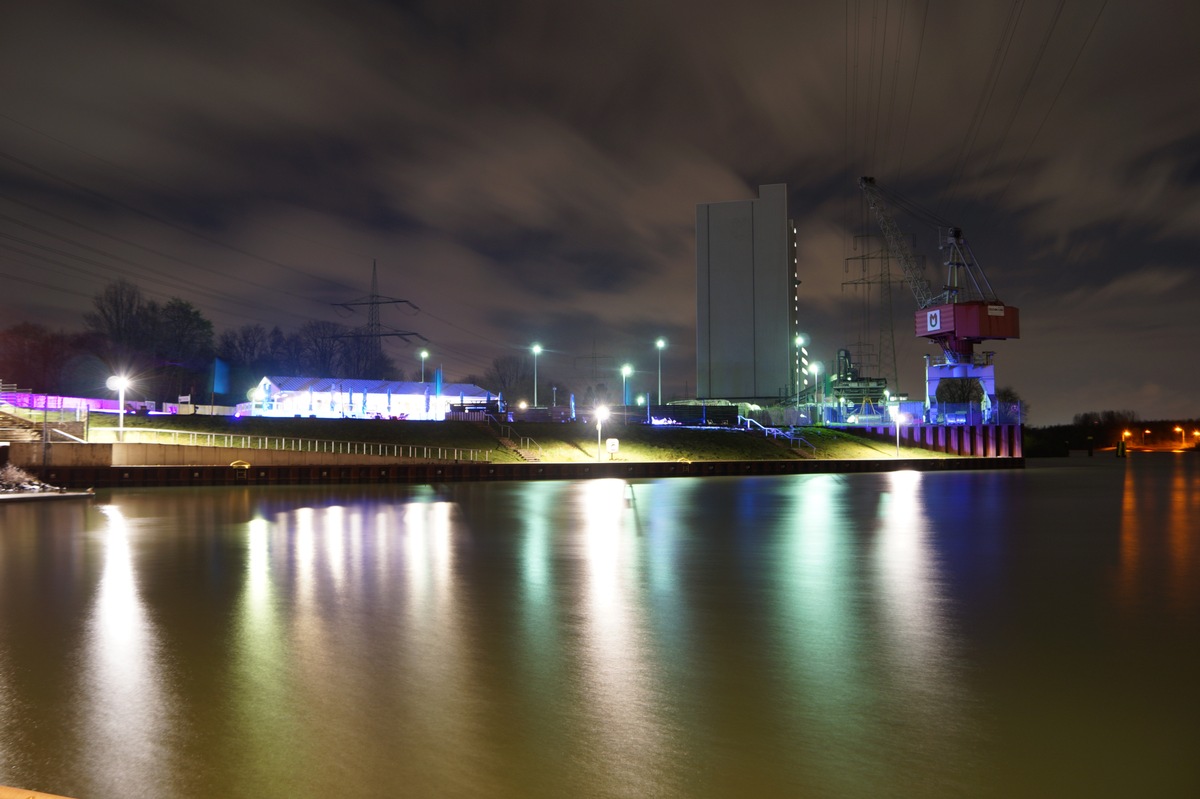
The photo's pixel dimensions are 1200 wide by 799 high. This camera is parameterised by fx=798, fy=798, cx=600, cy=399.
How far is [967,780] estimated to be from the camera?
5262 millimetres

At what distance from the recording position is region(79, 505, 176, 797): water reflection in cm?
540

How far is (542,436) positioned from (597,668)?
53.1 meters

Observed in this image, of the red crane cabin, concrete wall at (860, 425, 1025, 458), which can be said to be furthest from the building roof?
the red crane cabin

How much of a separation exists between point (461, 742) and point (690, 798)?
6.05 feet

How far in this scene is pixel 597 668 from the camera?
7871 mm

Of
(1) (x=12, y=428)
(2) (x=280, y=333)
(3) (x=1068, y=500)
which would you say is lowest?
(3) (x=1068, y=500)

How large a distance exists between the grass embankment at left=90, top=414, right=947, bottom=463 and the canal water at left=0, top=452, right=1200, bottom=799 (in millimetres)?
36822

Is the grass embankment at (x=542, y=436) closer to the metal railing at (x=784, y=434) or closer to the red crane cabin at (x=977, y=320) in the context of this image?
the metal railing at (x=784, y=434)

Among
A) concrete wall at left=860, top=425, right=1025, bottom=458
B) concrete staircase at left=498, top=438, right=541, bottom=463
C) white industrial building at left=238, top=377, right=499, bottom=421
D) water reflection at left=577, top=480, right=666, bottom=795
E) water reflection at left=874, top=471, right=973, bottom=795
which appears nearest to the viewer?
water reflection at left=577, top=480, right=666, bottom=795

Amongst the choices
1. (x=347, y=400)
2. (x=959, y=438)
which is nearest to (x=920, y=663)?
(x=347, y=400)

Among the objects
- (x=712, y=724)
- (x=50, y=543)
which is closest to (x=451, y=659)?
(x=712, y=724)

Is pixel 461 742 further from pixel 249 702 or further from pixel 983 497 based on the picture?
pixel 983 497

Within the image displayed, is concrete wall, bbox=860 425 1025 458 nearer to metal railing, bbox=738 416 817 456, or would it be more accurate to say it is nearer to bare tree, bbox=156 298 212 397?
metal railing, bbox=738 416 817 456

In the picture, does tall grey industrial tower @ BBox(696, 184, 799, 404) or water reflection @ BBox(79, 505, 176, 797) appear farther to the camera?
tall grey industrial tower @ BBox(696, 184, 799, 404)
